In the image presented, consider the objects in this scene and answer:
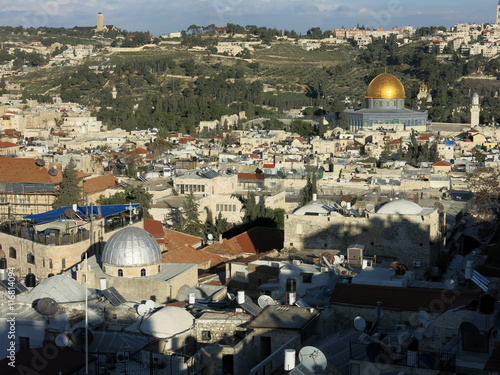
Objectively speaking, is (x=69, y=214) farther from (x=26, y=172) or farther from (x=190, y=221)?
(x=26, y=172)

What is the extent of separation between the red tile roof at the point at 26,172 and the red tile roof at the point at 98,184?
1039mm

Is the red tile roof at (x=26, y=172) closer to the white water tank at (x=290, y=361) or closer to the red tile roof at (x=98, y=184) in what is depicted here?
the red tile roof at (x=98, y=184)

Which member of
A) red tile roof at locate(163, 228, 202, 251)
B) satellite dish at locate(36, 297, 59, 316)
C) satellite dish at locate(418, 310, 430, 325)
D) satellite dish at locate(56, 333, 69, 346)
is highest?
satellite dish at locate(418, 310, 430, 325)

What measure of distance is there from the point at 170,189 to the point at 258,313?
62.2 ft

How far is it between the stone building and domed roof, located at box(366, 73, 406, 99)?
131 ft

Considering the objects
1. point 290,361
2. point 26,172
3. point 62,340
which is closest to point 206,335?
point 62,340

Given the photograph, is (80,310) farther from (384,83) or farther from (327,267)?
(384,83)

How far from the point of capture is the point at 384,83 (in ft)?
198

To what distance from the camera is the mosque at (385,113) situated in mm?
58219

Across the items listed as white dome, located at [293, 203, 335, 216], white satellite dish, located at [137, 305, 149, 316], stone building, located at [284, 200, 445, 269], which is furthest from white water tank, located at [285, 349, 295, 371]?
white dome, located at [293, 203, 335, 216]

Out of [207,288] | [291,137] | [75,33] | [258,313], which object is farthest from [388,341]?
[75,33]

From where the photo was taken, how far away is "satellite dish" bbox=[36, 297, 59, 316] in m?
13.4

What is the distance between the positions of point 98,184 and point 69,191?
3392 millimetres

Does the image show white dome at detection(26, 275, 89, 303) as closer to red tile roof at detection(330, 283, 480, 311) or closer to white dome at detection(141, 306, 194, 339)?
white dome at detection(141, 306, 194, 339)
